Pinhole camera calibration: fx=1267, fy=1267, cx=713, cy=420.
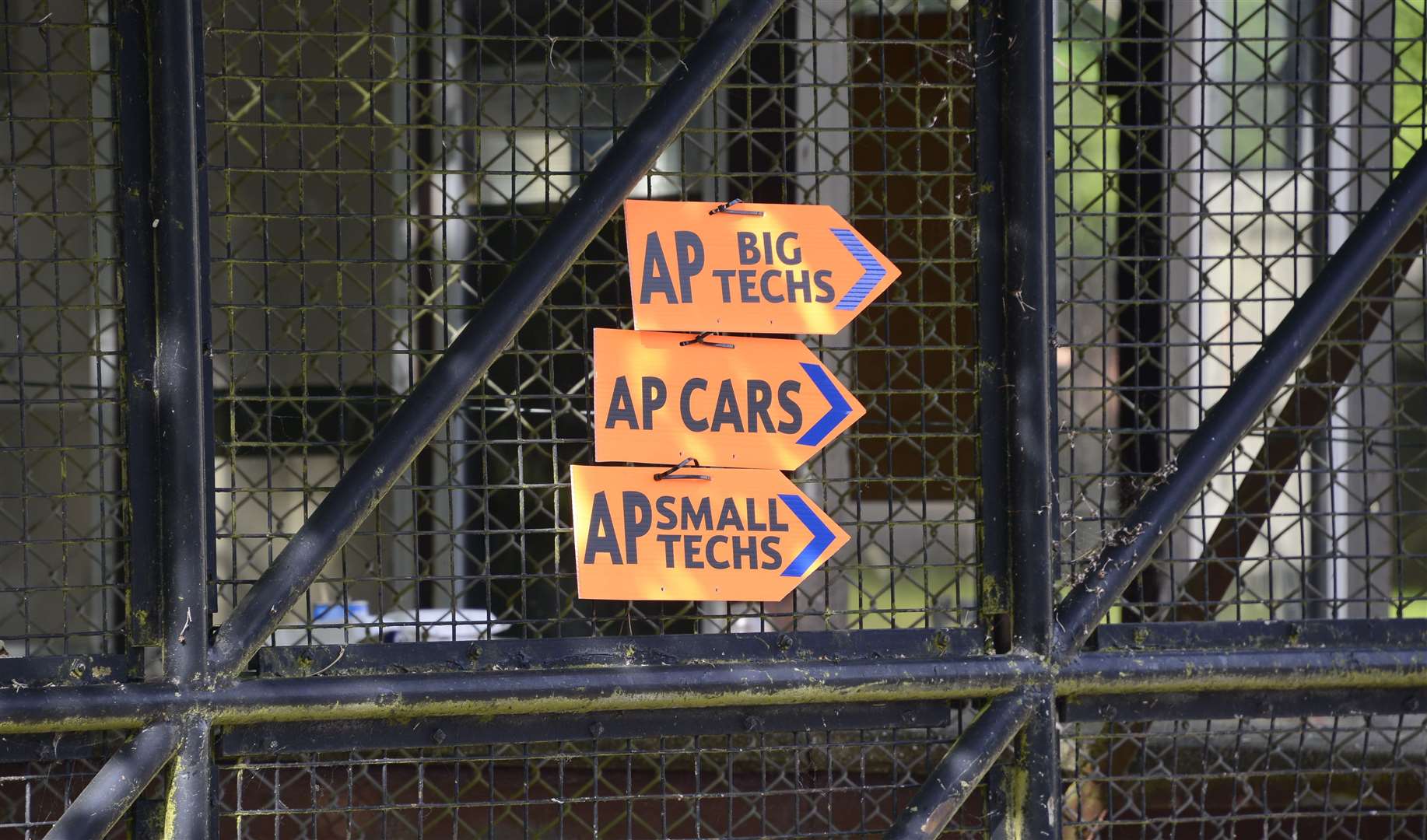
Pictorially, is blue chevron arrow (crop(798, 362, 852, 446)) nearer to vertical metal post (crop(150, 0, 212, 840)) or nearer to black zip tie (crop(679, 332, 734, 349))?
black zip tie (crop(679, 332, 734, 349))

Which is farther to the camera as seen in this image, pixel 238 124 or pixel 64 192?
pixel 64 192

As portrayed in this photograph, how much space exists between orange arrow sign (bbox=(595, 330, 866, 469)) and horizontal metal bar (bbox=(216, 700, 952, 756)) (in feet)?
1.52

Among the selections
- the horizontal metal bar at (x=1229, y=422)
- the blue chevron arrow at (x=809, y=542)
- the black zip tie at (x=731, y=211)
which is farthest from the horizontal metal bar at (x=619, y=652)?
the black zip tie at (x=731, y=211)

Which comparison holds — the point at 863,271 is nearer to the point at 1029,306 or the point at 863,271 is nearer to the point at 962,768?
the point at 1029,306

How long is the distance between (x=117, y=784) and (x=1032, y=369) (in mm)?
1711

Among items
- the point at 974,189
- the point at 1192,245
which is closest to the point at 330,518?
the point at 974,189

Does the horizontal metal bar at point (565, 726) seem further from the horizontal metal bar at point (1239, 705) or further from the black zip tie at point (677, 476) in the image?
the black zip tie at point (677, 476)

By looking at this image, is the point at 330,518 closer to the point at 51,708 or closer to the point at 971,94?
the point at 51,708

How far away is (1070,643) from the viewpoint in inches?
92.7

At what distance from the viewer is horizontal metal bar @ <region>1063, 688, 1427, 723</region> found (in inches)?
94.6

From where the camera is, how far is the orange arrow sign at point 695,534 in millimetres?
2271

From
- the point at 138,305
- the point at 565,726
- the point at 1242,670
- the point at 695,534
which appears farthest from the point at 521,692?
the point at 1242,670

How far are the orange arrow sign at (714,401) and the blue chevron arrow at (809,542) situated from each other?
9 cm

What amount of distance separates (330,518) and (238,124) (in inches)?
27.4
